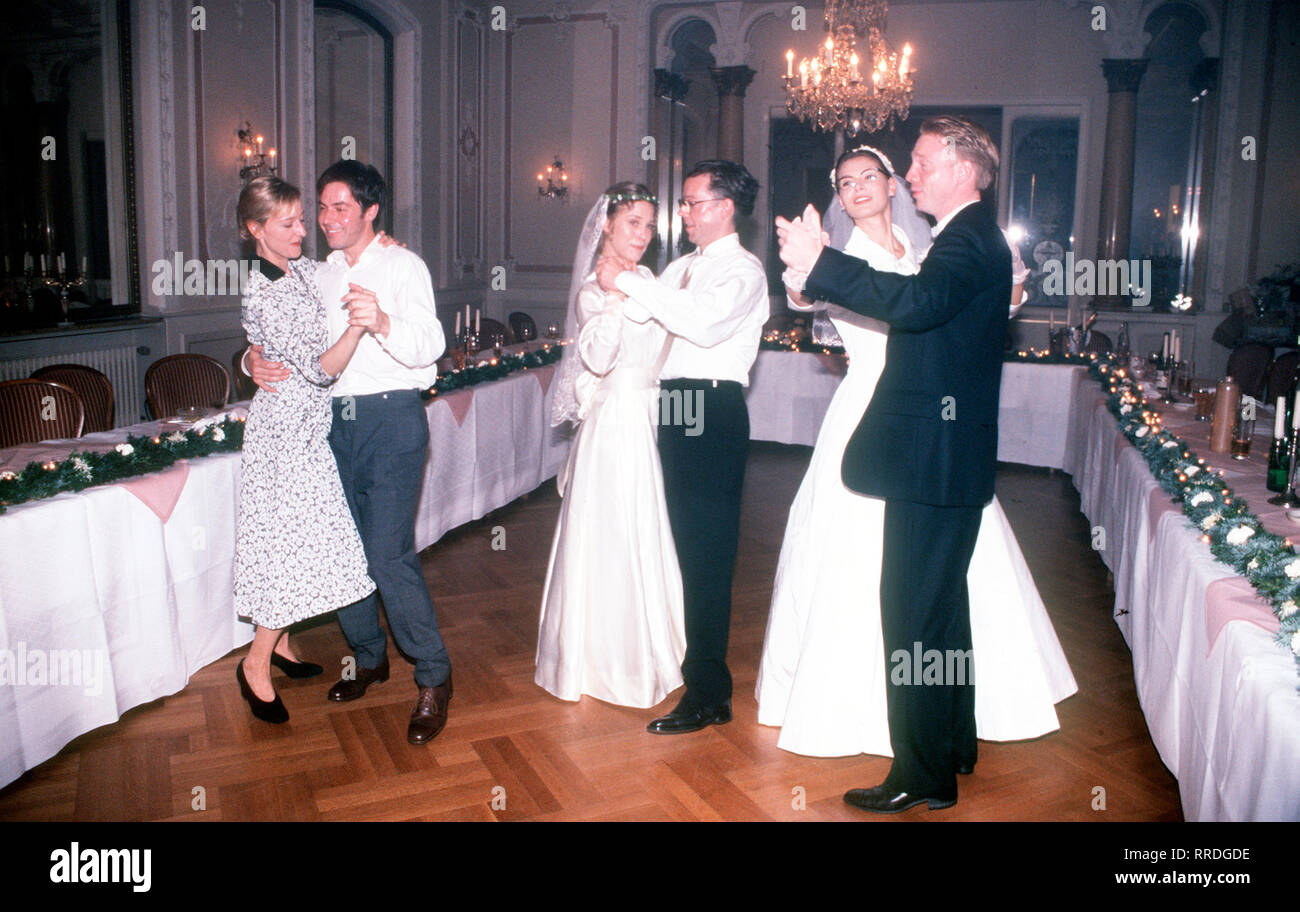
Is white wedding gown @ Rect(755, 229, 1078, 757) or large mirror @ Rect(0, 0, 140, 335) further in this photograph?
large mirror @ Rect(0, 0, 140, 335)

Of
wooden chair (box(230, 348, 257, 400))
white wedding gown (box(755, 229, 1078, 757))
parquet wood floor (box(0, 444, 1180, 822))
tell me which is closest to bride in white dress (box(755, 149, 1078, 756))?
white wedding gown (box(755, 229, 1078, 757))

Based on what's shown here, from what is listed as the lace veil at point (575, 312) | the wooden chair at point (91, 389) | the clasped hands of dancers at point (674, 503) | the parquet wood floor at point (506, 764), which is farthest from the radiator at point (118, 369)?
the lace veil at point (575, 312)

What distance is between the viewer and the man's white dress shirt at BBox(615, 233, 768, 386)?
264 cm

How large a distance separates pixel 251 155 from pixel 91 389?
3.06 m

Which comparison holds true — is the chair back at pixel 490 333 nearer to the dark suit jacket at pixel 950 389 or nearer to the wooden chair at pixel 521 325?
the wooden chair at pixel 521 325

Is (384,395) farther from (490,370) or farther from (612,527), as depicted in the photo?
(490,370)

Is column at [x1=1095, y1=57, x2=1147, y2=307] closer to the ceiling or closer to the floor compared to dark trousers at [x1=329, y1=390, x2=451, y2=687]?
closer to the ceiling

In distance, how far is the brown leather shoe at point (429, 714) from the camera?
2941 millimetres

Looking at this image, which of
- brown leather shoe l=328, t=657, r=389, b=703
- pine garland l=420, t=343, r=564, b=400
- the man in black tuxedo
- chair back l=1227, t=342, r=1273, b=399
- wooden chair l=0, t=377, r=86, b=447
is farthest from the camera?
chair back l=1227, t=342, r=1273, b=399

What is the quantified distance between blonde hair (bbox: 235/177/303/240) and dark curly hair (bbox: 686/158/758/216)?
1.15 metres

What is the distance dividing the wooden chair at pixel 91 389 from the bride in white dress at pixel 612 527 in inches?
102

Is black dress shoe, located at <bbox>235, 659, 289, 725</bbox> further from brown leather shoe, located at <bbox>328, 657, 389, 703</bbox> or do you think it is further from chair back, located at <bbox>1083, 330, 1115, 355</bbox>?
chair back, located at <bbox>1083, 330, 1115, 355</bbox>

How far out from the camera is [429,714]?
2996 mm
